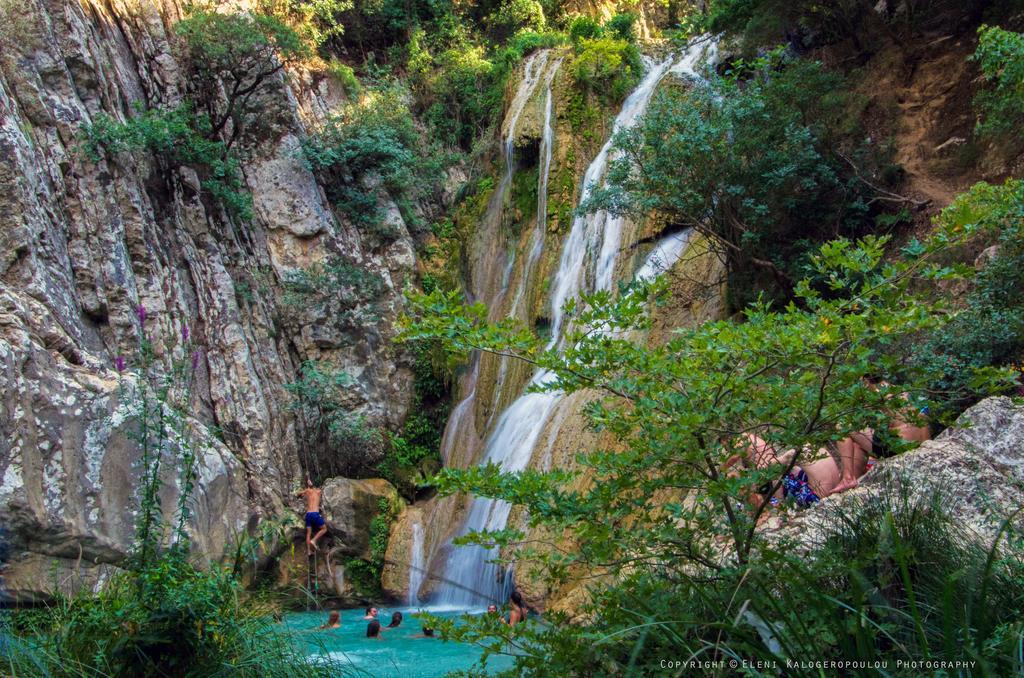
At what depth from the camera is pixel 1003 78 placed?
21.5ft

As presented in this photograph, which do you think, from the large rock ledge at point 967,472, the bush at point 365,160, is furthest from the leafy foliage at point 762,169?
the bush at point 365,160

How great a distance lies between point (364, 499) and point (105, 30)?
1003 centimetres

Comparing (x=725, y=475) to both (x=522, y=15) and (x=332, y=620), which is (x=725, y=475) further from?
(x=522, y=15)

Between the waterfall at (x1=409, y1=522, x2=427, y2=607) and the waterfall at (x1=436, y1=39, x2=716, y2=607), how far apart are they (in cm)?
72

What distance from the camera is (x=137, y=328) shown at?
10750 millimetres

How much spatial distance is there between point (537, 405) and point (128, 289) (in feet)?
21.9

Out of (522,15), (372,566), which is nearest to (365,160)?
(522,15)

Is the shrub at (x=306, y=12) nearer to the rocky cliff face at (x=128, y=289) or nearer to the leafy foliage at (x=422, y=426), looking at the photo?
the rocky cliff face at (x=128, y=289)

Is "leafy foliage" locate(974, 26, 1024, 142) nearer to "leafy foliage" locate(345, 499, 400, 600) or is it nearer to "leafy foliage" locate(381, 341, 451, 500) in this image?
"leafy foliage" locate(381, 341, 451, 500)

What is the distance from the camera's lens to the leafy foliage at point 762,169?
27.6 feet

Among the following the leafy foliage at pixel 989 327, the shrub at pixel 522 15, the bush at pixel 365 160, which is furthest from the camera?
the shrub at pixel 522 15

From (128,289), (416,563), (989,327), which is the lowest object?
(416,563)

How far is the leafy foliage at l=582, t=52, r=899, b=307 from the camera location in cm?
841

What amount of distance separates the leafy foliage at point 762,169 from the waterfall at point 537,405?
1.10 m
